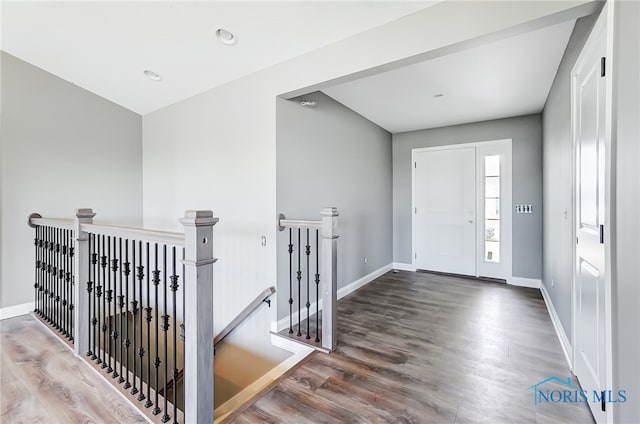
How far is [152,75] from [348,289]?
3427mm

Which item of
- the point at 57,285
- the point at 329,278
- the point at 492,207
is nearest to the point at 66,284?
the point at 57,285

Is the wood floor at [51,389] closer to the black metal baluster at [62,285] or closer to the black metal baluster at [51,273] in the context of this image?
the black metal baluster at [62,285]

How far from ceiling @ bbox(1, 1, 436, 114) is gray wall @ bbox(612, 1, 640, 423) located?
1146 mm

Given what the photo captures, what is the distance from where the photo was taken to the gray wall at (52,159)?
3.25 meters

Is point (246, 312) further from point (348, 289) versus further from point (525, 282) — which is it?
point (525, 282)

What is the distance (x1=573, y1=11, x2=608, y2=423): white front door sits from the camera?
1508 millimetres

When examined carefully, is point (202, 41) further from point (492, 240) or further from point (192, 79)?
point (492, 240)

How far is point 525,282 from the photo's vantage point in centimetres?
425

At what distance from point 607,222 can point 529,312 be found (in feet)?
7.45

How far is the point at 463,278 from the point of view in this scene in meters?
4.61

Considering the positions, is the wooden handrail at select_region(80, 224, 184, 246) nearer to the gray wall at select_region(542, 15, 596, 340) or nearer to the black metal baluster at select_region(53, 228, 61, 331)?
the black metal baluster at select_region(53, 228, 61, 331)

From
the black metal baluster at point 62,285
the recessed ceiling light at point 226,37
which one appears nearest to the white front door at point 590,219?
the recessed ceiling light at point 226,37

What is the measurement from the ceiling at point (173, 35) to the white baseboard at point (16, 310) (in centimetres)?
268

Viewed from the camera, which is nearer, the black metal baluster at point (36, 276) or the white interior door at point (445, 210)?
the black metal baluster at point (36, 276)
